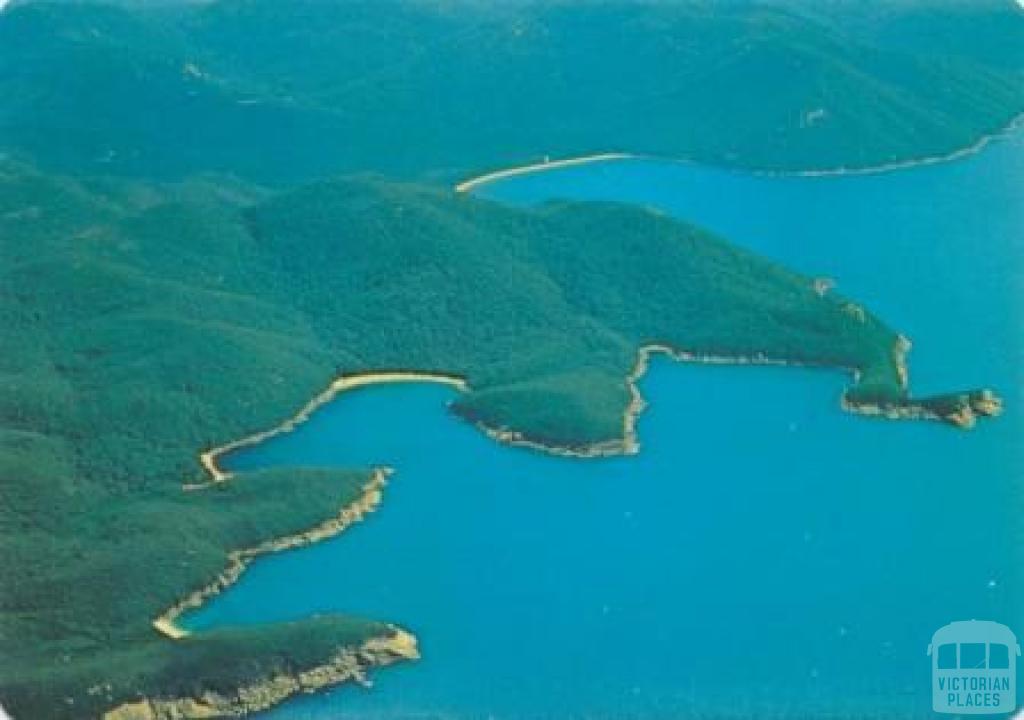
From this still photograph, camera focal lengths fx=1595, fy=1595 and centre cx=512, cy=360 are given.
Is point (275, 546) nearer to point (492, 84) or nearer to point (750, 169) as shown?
point (750, 169)

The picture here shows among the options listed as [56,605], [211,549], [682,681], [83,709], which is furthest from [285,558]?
[682,681]

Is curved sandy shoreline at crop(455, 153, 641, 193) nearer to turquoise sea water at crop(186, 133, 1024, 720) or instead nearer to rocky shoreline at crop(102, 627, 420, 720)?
turquoise sea water at crop(186, 133, 1024, 720)

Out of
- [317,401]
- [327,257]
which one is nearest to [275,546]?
[317,401]

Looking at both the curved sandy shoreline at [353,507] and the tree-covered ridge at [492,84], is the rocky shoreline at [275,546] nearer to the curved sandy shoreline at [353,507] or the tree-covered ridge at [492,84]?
the curved sandy shoreline at [353,507]

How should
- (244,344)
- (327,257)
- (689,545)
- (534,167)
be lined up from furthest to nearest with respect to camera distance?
(534,167)
(327,257)
(244,344)
(689,545)

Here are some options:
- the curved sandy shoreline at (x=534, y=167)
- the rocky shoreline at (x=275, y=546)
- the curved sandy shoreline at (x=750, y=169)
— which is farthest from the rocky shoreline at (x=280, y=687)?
the curved sandy shoreline at (x=750, y=169)

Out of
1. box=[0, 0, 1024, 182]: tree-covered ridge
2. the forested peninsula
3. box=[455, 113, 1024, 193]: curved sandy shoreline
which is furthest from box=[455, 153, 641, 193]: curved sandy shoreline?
box=[0, 0, 1024, 182]: tree-covered ridge
